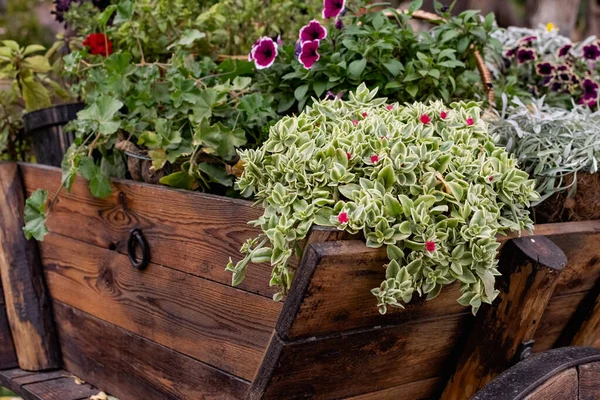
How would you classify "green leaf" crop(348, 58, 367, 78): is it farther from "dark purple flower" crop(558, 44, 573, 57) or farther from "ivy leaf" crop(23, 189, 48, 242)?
"dark purple flower" crop(558, 44, 573, 57)

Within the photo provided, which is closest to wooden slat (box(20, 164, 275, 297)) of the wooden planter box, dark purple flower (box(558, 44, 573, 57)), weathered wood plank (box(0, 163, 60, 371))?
the wooden planter box

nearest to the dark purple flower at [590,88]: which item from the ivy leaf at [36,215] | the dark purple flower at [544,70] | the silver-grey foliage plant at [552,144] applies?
the dark purple flower at [544,70]

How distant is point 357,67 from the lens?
6.09 ft

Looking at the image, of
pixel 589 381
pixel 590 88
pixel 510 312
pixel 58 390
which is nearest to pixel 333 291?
pixel 510 312

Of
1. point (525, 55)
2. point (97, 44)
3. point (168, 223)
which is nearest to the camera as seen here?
point (168, 223)

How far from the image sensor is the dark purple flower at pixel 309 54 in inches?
74.1

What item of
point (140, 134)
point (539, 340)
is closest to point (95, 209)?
point (140, 134)

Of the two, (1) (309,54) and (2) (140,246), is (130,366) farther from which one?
(1) (309,54)

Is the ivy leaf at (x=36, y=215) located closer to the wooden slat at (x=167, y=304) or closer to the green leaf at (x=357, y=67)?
the wooden slat at (x=167, y=304)

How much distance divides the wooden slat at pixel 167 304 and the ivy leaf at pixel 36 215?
0.38 ft

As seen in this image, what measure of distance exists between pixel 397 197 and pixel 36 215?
3.72ft

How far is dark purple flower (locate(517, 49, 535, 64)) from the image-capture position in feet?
8.34

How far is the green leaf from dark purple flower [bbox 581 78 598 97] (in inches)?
36.4

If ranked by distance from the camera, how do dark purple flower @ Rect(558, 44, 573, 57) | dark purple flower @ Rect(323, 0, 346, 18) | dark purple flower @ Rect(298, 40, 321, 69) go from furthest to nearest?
dark purple flower @ Rect(558, 44, 573, 57) < dark purple flower @ Rect(323, 0, 346, 18) < dark purple flower @ Rect(298, 40, 321, 69)
